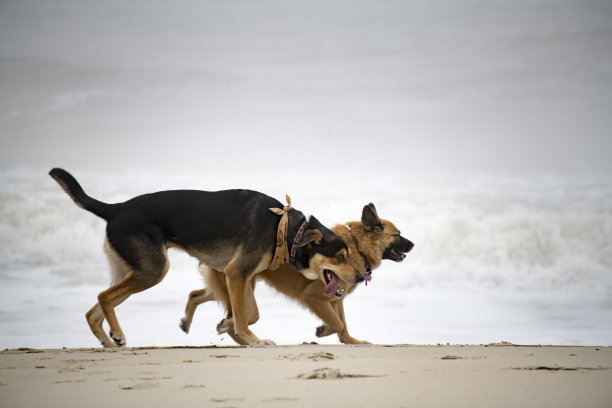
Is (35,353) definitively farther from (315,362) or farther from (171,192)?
(315,362)

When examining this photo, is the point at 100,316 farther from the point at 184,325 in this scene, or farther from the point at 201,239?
the point at 201,239

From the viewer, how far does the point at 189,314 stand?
34.1 ft

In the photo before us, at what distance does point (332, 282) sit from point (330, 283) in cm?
3

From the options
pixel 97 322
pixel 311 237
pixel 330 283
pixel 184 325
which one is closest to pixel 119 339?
pixel 97 322

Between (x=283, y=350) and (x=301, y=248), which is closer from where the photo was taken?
(x=283, y=350)

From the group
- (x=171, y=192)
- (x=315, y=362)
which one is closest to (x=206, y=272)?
(x=171, y=192)

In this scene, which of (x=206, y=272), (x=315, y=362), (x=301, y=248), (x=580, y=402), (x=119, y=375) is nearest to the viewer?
(x=580, y=402)

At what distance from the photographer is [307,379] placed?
5.43 metres

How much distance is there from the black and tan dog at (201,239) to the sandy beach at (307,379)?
4.98 ft

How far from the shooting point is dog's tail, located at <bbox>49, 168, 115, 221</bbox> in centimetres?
932

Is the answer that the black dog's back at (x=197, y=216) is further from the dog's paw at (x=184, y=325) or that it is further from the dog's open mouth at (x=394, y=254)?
the dog's open mouth at (x=394, y=254)

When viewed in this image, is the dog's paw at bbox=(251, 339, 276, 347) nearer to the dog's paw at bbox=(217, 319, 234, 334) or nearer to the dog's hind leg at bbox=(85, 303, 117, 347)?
the dog's paw at bbox=(217, 319, 234, 334)

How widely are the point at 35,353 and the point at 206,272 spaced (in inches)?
113

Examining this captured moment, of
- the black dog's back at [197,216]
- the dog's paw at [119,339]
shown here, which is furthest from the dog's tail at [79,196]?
the dog's paw at [119,339]
